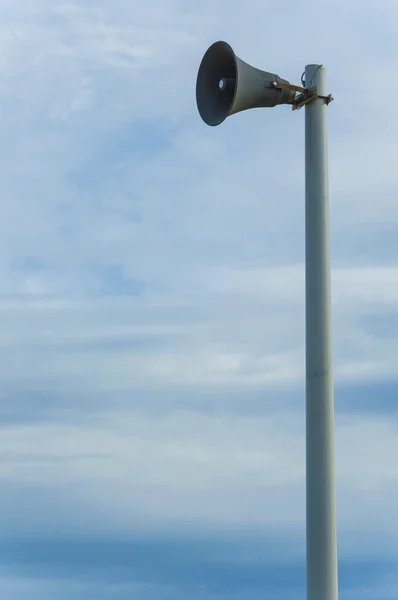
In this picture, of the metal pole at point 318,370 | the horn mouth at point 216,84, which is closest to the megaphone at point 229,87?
the horn mouth at point 216,84

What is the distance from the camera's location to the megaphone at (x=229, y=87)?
15.4m

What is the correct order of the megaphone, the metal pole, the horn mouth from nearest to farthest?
the metal pole < the megaphone < the horn mouth

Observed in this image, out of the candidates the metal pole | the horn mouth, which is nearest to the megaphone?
the horn mouth

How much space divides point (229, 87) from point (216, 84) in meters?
0.50

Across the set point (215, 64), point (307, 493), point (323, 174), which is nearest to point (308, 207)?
point (323, 174)

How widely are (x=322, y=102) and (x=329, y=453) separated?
5820 millimetres

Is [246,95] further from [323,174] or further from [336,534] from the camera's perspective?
[336,534]

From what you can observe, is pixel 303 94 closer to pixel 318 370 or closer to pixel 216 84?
pixel 216 84

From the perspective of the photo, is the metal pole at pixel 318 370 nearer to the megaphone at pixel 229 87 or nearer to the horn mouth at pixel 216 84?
the megaphone at pixel 229 87

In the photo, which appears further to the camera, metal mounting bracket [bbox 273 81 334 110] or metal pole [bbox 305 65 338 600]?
metal mounting bracket [bbox 273 81 334 110]

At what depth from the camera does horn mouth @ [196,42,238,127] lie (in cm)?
1593

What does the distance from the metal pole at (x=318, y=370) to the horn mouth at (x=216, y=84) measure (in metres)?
1.37

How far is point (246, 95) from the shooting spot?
15.4 m

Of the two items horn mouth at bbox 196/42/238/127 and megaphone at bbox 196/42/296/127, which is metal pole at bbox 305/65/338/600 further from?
horn mouth at bbox 196/42/238/127
